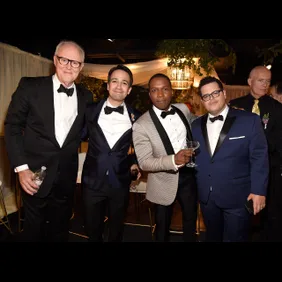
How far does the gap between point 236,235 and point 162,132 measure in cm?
106

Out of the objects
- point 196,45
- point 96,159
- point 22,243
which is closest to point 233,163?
point 96,159

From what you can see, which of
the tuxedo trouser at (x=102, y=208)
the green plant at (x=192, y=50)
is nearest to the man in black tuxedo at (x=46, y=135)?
the tuxedo trouser at (x=102, y=208)

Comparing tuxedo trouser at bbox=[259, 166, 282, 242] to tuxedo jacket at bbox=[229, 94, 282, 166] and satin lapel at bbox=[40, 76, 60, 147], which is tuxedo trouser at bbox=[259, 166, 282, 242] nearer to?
tuxedo jacket at bbox=[229, 94, 282, 166]

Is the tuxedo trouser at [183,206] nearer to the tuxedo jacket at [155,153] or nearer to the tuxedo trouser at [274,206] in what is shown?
the tuxedo jacket at [155,153]

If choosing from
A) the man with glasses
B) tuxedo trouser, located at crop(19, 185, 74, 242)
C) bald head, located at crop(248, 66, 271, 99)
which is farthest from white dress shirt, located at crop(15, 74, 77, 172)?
bald head, located at crop(248, 66, 271, 99)

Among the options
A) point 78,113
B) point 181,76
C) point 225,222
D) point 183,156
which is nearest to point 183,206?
point 225,222

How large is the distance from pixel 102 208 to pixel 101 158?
451 mm

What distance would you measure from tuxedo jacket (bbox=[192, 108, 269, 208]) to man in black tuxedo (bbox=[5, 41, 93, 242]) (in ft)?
3.78

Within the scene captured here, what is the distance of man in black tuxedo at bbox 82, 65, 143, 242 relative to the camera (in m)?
2.52

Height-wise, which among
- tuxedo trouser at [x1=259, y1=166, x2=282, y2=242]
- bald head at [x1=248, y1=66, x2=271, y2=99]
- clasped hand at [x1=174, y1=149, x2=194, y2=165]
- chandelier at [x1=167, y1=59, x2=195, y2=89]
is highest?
chandelier at [x1=167, y1=59, x2=195, y2=89]

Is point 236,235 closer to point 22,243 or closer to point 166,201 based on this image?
point 166,201

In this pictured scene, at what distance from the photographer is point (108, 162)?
252cm

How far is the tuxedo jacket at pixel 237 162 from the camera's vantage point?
230 cm

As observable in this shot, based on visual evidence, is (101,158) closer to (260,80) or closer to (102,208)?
(102,208)
